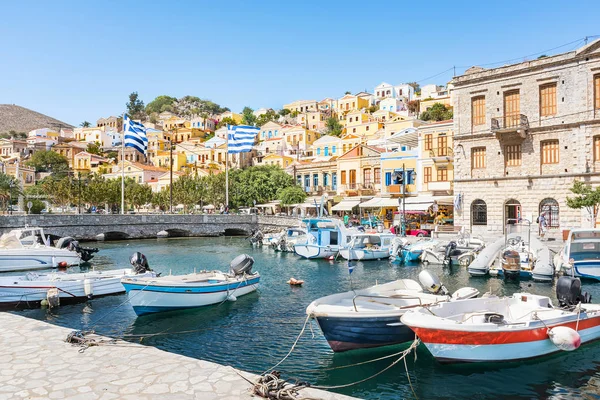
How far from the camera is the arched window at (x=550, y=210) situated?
34.7 m

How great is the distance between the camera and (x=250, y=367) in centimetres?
1150

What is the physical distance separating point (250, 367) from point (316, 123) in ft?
383

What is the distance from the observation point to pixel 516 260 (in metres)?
23.0

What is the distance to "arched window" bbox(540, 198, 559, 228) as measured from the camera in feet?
114

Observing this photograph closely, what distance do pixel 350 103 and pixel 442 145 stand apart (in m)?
88.5

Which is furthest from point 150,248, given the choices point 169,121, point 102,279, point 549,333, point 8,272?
point 169,121

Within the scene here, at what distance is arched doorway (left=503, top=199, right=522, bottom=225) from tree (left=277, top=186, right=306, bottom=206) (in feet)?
102

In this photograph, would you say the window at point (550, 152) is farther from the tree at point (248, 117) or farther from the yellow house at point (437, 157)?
the tree at point (248, 117)

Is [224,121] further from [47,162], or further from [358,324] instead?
[358,324]

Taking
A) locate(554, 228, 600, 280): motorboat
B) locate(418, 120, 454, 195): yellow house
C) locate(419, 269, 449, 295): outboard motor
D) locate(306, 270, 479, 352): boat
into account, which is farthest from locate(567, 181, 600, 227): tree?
locate(306, 270, 479, 352): boat

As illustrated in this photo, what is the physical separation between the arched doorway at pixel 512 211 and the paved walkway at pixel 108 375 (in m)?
32.9

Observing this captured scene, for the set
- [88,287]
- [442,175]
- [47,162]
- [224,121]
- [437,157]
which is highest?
[224,121]

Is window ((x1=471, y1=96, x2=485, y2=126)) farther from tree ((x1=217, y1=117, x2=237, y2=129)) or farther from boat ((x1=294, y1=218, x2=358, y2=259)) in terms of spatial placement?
tree ((x1=217, y1=117, x2=237, y2=129))

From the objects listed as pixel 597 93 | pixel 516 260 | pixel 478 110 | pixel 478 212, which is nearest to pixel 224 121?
pixel 478 110
